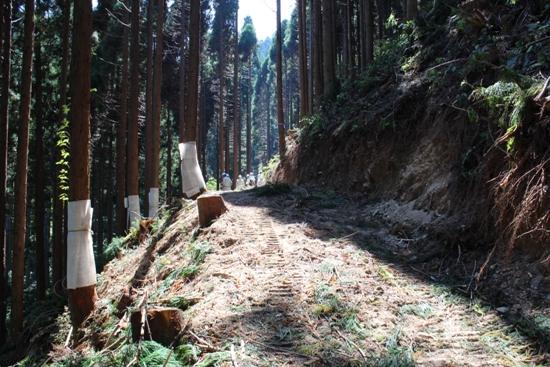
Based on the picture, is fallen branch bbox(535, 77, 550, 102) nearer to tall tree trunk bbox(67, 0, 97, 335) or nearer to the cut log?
the cut log

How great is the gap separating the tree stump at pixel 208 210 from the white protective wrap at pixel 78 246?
1930mm

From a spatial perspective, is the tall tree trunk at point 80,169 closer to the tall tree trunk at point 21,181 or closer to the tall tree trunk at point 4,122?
the tall tree trunk at point 21,181

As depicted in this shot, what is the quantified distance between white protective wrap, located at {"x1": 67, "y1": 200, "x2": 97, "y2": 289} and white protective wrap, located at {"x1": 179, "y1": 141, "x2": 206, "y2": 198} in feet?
12.4

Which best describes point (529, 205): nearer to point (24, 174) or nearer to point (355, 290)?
point (355, 290)

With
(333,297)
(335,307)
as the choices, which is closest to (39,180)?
(333,297)

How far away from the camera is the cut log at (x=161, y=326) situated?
4051 millimetres

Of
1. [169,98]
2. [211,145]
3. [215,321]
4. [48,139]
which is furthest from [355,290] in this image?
[211,145]

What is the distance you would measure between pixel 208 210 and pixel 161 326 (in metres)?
3.82

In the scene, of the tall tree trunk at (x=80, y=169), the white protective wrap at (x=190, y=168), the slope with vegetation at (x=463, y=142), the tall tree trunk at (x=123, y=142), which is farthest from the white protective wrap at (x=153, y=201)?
the tall tree trunk at (x=80, y=169)

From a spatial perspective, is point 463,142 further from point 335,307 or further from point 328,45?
point 328,45

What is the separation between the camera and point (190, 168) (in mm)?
10273

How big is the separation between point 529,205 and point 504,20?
439 cm

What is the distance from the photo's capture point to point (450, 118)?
706cm

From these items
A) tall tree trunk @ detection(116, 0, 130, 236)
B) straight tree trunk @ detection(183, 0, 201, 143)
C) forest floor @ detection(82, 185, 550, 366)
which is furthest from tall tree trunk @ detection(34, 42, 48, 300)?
forest floor @ detection(82, 185, 550, 366)
